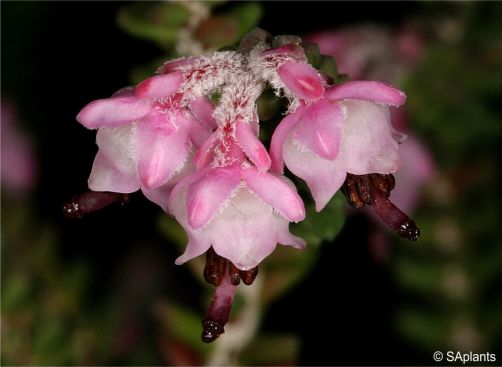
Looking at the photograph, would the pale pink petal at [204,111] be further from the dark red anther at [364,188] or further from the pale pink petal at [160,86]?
the dark red anther at [364,188]

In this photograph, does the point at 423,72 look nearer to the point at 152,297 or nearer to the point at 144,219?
the point at 144,219

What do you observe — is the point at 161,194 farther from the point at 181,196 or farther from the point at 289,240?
the point at 289,240

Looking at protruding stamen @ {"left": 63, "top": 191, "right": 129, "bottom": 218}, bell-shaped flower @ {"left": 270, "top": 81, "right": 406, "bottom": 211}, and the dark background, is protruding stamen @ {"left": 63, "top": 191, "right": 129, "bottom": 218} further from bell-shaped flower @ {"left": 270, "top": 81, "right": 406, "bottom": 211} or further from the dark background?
the dark background

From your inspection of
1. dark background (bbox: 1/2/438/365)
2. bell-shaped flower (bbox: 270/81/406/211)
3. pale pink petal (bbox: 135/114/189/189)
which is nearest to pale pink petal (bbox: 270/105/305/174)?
bell-shaped flower (bbox: 270/81/406/211)

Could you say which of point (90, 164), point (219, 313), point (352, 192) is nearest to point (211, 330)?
point (219, 313)

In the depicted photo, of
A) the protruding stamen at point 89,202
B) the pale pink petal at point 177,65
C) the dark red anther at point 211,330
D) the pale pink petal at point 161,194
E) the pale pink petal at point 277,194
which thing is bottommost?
the dark red anther at point 211,330

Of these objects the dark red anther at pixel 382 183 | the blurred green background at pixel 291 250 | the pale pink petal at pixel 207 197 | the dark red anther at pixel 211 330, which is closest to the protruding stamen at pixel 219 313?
the dark red anther at pixel 211 330

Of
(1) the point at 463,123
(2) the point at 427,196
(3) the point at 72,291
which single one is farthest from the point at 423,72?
(3) the point at 72,291
